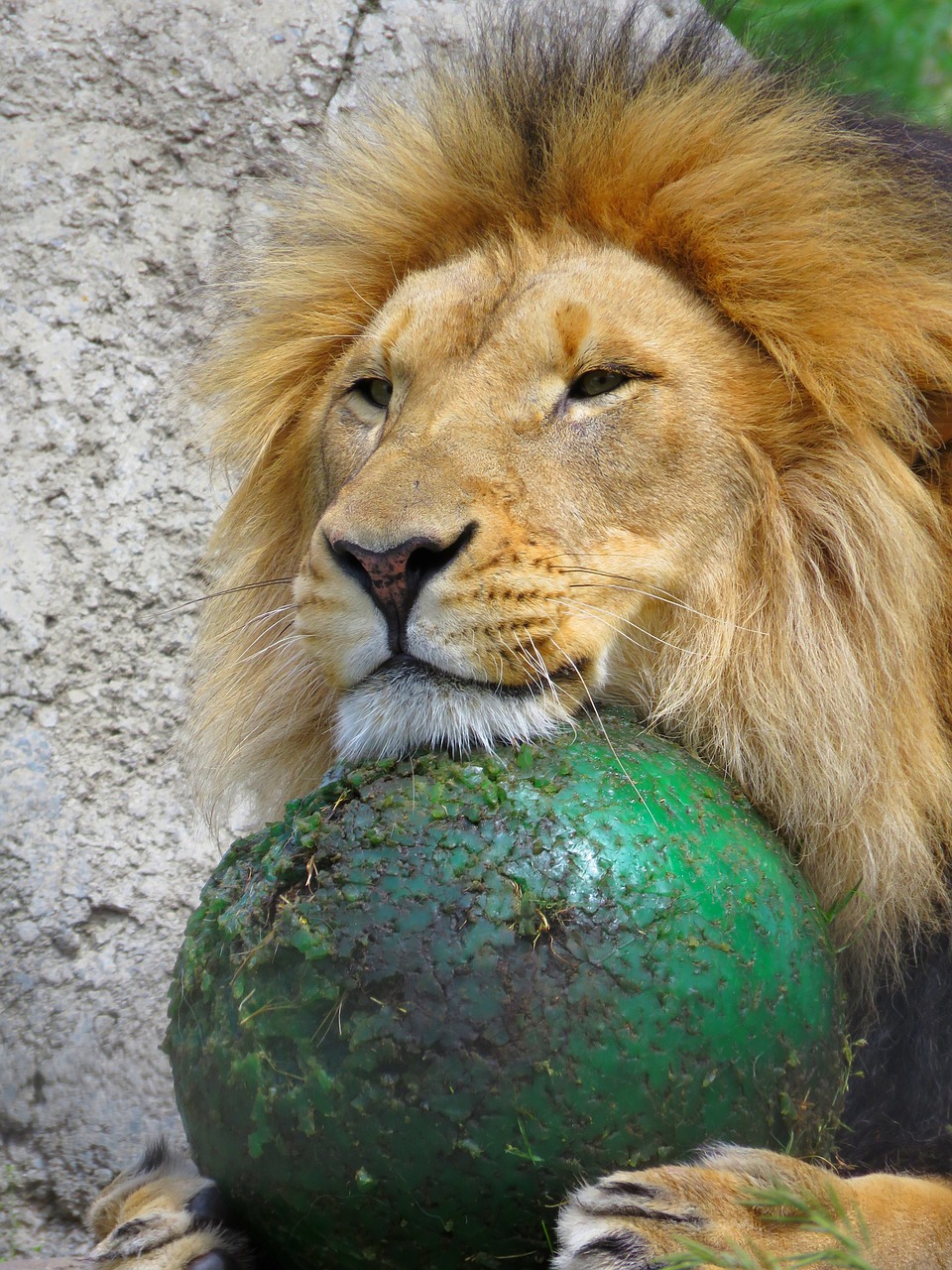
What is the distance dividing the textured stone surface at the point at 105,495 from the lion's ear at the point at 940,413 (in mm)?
1862

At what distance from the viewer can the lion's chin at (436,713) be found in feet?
7.35

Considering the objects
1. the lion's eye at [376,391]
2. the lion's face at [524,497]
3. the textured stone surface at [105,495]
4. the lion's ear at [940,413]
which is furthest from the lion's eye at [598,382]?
the textured stone surface at [105,495]

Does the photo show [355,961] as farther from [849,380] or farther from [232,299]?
[232,299]

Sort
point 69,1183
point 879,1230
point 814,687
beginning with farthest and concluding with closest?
point 69,1183
point 814,687
point 879,1230

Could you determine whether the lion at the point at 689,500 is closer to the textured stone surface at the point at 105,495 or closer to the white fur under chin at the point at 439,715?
the white fur under chin at the point at 439,715

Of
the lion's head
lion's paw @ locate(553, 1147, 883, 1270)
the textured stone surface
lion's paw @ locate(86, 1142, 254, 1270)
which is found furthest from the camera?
the textured stone surface

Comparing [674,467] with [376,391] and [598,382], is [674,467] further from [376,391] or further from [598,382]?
[376,391]

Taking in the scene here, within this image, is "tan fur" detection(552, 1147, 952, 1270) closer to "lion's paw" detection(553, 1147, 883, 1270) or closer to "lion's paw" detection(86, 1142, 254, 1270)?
"lion's paw" detection(553, 1147, 883, 1270)

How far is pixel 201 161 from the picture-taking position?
4.28 m

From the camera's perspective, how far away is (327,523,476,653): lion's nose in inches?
87.6

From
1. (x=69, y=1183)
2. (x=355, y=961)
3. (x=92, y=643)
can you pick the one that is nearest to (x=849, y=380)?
(x=355, y=961)

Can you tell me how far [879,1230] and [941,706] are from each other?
3.03 feet

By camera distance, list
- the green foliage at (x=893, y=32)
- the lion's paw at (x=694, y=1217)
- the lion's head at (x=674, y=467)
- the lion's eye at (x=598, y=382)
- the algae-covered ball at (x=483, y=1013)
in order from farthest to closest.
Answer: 1. the green foliage at (x=893, y=32)
2. the lion's eye at (x=598, y=382)
3. the lion's head at (x=674, y=467)
4. the algae-covered ball at (x=483, y=1013)
5. the lion's paw at (x=694, y=1217)

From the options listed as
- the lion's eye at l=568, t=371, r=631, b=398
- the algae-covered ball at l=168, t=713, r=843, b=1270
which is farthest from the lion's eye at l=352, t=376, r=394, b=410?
the algae-covered ball at l=168, t=713, r=843, b=1270
